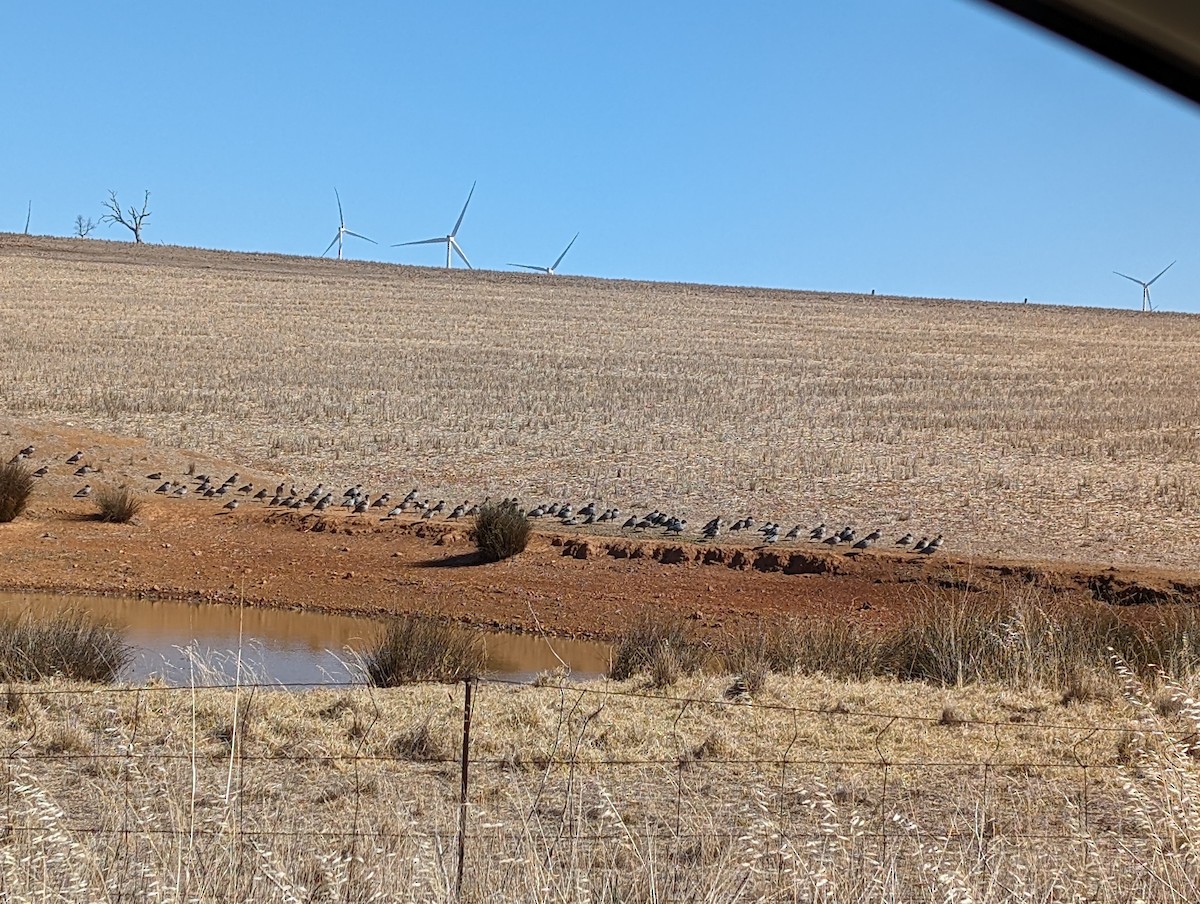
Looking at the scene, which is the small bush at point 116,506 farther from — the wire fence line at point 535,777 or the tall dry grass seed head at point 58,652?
the wire fence line at point 535,777

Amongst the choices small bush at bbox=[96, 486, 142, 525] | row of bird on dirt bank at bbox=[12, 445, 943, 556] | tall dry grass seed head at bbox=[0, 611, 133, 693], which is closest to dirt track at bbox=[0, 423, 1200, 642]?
small bush at bbox=[96, 486, 142, 525]

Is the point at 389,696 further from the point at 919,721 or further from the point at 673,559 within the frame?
the point at 673,559

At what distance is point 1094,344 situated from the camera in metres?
60.0

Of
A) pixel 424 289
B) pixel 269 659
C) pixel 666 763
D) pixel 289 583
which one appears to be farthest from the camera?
pixel 424 289

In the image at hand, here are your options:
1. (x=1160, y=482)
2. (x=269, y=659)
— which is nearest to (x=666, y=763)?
(x=269, y=659)

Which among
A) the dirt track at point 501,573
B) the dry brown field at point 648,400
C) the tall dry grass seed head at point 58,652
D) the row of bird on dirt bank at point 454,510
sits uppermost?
the dry brown field at point 648,400

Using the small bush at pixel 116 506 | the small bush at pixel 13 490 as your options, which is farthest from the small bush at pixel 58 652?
the small bush at pixel 13 490

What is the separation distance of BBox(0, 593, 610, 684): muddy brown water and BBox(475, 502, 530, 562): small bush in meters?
3.69

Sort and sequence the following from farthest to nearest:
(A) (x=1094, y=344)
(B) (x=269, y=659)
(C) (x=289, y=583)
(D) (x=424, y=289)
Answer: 1. (D) (x=424, y=289)
2. (A) (x=1094, y=344)
3. (C) (x=289, y=583)
4. (B) (x=269, y=659)

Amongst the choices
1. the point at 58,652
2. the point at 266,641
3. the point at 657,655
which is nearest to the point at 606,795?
the point at 657,655

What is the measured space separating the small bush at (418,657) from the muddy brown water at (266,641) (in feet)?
1.51

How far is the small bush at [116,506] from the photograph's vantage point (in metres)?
24.6

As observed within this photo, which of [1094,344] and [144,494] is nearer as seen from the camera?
[144,494]

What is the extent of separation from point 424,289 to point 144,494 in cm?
4457
